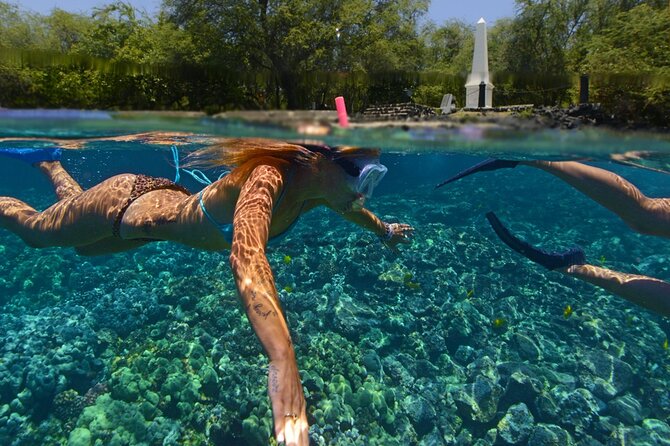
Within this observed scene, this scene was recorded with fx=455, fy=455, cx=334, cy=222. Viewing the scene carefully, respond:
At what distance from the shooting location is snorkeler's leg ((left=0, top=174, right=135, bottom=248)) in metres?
4.94

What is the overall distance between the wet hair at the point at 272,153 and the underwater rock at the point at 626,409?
499 cm

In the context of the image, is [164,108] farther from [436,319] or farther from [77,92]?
[436,319]

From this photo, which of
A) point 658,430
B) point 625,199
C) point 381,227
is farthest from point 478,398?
point 625,199

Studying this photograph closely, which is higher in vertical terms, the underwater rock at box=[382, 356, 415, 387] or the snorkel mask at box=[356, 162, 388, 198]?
the snorkel mask at box=[356, 162, 388, 198]

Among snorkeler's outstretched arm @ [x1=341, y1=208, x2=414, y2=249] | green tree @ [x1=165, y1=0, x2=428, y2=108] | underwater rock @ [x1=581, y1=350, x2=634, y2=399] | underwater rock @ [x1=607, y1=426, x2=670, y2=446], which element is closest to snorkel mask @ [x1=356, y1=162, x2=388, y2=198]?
snorkeler's outstretched arm @ [x1=341, y1=208, x2=414, y2=249]

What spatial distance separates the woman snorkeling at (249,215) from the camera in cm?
257

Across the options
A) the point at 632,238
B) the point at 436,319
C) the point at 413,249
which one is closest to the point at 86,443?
the point at 436,319

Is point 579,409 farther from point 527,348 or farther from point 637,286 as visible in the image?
point 637,286

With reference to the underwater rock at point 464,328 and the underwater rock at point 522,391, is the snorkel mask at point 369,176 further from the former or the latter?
the underwater rock at point 464,328

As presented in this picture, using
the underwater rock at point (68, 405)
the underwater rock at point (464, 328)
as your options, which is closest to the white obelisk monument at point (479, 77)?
the underwater rock at point (464, 328)

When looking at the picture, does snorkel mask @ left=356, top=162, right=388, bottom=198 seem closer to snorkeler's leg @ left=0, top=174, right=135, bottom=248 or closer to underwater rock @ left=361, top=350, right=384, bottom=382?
snorkeler's leg @ left=0, top=174, right=135, bottom=248

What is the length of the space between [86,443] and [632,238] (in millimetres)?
12287

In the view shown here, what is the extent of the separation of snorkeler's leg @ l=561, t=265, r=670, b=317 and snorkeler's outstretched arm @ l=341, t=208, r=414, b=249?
2273mm

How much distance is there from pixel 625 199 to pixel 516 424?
3.16 metres
